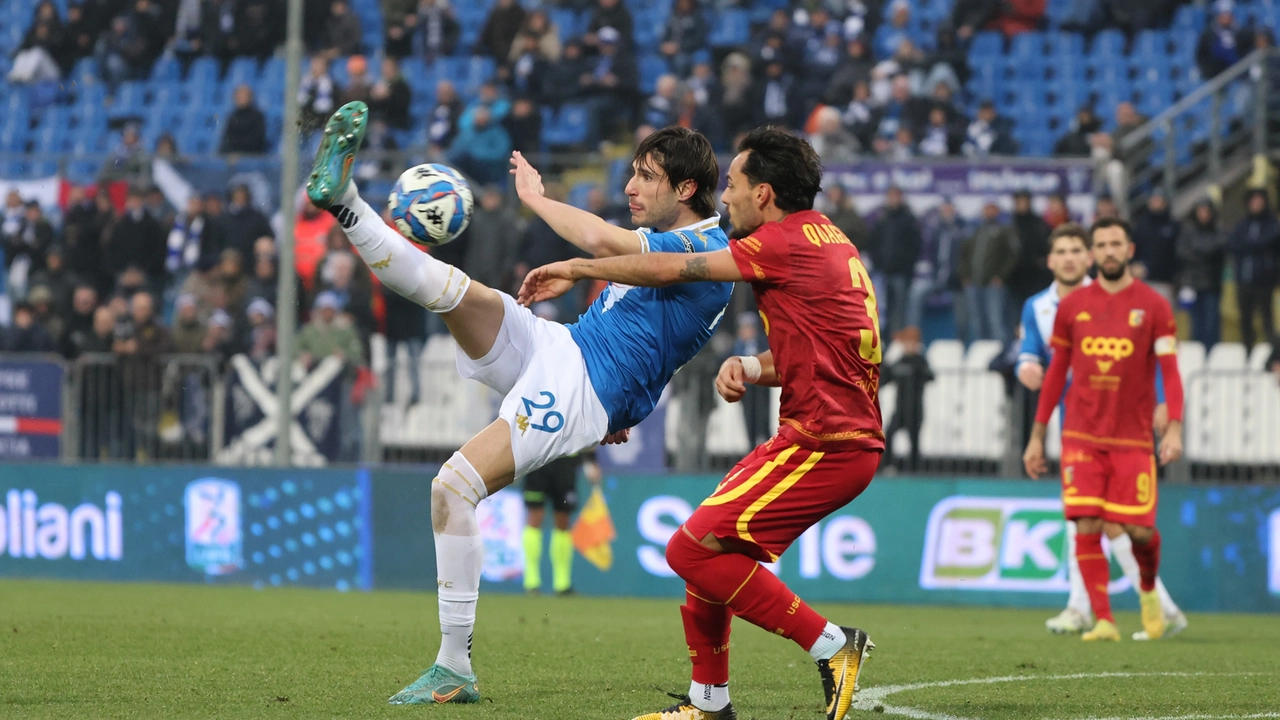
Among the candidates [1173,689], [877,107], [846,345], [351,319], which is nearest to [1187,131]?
[877,107]

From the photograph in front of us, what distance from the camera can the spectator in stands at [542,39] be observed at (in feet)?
68.5

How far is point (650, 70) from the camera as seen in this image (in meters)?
21.2

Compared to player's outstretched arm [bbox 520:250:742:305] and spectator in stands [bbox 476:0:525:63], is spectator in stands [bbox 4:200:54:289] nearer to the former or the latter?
spectator in stands [bbox 476:0:525:63]

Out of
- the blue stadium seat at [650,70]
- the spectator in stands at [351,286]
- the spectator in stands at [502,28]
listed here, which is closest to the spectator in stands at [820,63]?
the blue stadium seat at [650,70]

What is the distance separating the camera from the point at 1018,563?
13617 mm

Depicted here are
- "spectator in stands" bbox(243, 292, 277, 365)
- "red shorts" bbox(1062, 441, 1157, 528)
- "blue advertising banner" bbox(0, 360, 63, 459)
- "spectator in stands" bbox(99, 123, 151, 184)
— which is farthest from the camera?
"spectator in stands" bbox(99, 123, 151, 184)

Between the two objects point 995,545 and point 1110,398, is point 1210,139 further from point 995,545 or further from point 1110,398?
point 1110,398

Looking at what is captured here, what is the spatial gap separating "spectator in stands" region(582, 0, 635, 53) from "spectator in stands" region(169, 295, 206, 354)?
21.0 feet

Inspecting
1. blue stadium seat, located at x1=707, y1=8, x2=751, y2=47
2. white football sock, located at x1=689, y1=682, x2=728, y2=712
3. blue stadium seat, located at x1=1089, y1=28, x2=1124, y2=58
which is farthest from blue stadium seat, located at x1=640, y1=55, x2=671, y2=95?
white football sock, located at x1=689, y1=682, x2=728, y2=712

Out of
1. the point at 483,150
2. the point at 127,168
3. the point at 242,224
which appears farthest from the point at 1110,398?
the point at 127,168

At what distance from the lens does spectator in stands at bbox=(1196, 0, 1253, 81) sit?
1911cm

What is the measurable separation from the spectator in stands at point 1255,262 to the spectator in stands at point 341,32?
464 inches

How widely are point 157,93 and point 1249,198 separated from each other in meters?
14.4

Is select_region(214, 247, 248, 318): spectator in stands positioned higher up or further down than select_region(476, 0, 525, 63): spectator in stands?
further down
